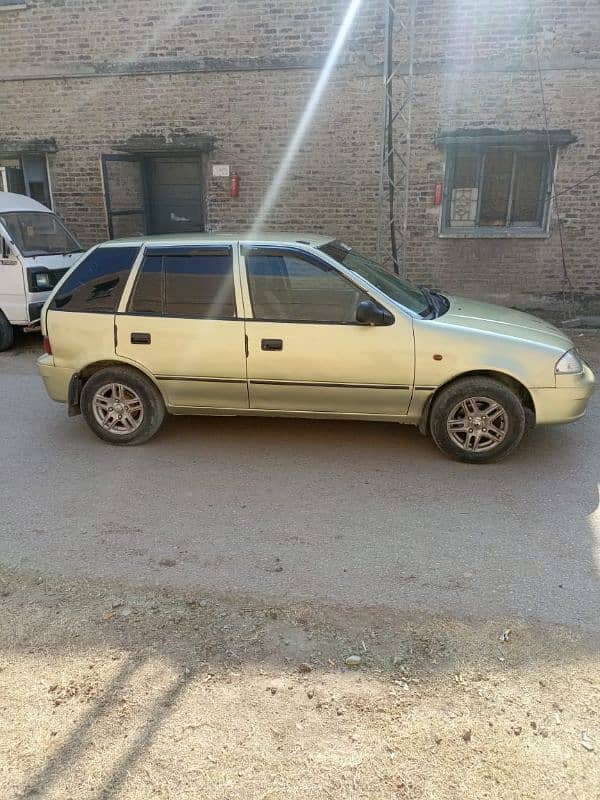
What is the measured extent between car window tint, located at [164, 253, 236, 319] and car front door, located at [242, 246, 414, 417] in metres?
0.18

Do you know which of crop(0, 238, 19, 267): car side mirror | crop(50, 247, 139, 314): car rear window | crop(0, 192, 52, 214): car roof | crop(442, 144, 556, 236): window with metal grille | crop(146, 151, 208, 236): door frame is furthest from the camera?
crop(146, 151, 208, 236): door frame

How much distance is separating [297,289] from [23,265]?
15.7ft

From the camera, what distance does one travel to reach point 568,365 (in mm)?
4445

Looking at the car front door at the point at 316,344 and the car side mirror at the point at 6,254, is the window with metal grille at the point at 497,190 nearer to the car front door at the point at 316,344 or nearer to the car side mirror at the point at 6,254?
the car front door at the point at 316,344

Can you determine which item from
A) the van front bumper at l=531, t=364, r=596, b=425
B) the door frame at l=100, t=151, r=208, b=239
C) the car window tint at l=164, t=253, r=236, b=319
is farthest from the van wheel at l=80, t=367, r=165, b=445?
the door frame at l=100, t=151, r=208, b=239

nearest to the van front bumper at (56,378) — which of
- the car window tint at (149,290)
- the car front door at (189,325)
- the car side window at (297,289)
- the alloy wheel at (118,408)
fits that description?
the alloy wheel at (118,408)

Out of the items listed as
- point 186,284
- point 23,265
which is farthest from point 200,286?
point 23,265

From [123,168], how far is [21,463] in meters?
7.53

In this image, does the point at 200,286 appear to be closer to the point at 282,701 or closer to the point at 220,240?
the point at 220,240

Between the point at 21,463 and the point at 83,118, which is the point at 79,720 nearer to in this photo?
the point at 21,463

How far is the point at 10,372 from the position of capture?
7332mm

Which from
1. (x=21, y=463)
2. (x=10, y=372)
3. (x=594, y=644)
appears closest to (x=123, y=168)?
(x=10, y=372)

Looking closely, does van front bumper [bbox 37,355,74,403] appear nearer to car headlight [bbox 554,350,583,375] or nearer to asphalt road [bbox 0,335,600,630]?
asphalt road [bbox 0,335,600,630]

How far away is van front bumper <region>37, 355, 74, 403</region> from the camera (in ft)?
16.5
